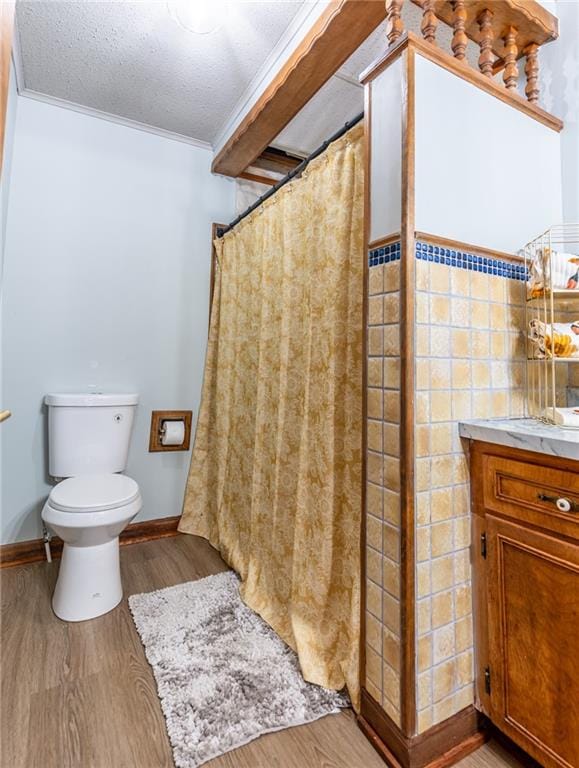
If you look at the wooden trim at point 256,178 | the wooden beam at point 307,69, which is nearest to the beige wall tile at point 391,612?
the wooden beam at point 307,69

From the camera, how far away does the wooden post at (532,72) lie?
50.4 inches

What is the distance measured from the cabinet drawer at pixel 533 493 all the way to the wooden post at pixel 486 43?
1.14m

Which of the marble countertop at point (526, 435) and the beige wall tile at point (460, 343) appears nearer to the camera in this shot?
the marble countertop at point (526, 435)

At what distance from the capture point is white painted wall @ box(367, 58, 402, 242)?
103 centimetres

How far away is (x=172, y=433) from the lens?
232 centimetres

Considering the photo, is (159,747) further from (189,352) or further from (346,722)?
(189,352)

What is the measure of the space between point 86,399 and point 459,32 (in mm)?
2000

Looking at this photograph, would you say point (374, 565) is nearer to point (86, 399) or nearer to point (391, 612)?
point (391, 612)

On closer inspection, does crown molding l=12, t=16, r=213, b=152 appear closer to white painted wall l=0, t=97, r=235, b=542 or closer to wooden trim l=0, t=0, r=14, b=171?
white painted wall l=0, t=97, r=235, b=542

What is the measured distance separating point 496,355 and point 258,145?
1.69m

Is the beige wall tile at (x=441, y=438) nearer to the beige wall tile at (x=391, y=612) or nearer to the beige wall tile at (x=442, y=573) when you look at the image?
the beige wall tile at (x=442, y=573)

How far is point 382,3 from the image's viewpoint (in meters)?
1.25

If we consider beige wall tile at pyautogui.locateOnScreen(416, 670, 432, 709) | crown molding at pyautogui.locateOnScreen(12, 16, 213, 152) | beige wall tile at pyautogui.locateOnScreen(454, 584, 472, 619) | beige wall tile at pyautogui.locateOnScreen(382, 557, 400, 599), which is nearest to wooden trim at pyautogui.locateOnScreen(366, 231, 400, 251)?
beige wall tile at pyautogui.locateOnScreen(382, 557, 400, 599)

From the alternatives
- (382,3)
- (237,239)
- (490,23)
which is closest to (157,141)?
(237,239)
